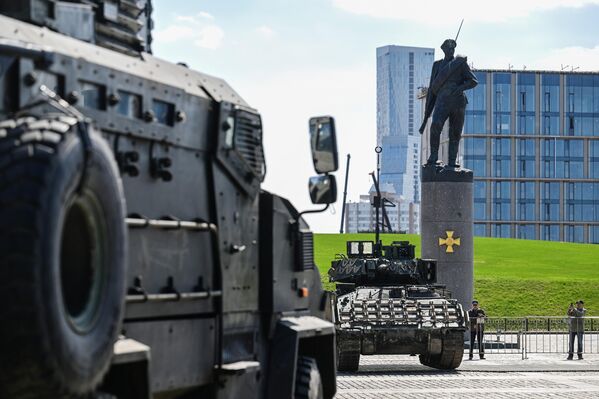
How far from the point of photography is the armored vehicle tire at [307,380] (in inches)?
395

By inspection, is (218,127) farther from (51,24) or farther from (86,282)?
(86,282)

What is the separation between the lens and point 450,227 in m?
33.8

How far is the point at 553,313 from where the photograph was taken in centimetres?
4812

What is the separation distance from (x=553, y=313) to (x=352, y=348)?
82.5ft

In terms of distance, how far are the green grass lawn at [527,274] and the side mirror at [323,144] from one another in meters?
38.9

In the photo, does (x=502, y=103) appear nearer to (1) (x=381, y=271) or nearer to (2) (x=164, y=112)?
(1) (x=381, y=271)

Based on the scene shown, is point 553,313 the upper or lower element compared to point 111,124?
lower

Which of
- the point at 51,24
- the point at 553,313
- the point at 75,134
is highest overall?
the point at 51,24

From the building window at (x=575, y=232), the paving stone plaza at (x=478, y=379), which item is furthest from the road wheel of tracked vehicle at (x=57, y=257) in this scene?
the building window at (x=575, y=232)

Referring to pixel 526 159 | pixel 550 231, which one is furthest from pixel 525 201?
pixel 526 159

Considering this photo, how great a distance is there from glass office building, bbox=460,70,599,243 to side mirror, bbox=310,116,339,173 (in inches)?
3868

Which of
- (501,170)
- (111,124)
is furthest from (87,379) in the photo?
(501,170)

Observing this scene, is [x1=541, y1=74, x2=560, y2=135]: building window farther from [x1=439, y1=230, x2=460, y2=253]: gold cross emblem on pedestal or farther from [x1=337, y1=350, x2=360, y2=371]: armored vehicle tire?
[x1=337, y1=350, x2=360, y2=371]: armored vehicle tire

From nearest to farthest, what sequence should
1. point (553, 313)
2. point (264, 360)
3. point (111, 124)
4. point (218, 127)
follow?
point (111, 124)
point (218, 127)
point (264, 360)
point (553, 313)
